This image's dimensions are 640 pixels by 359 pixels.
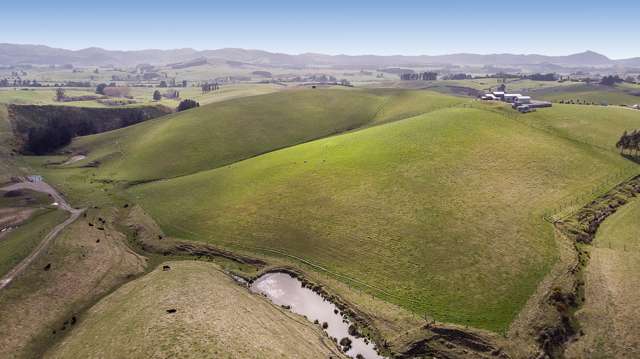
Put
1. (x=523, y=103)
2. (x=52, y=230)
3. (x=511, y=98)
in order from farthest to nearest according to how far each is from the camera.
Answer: (x=511, y=98) < (x=523, y=103) < (x=52, y=230)

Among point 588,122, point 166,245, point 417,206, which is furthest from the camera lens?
point 588,122

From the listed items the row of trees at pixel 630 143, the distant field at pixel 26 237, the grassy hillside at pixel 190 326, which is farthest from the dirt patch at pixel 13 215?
the row of trees at pixel 630 143

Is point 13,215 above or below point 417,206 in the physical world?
below

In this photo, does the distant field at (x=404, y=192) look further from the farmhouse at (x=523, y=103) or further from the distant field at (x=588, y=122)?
the farmhouse at (x=523, y=103)

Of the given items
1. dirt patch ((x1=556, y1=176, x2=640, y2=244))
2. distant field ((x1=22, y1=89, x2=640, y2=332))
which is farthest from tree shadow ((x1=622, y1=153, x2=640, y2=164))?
dirt patch ((x1=556, y1=176, x2=640, y2=244))

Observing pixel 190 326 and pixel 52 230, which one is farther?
pixel 52 230

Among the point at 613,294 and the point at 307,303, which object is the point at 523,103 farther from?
the point at 307,303

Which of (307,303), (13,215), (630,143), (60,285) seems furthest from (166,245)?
(630,143)
